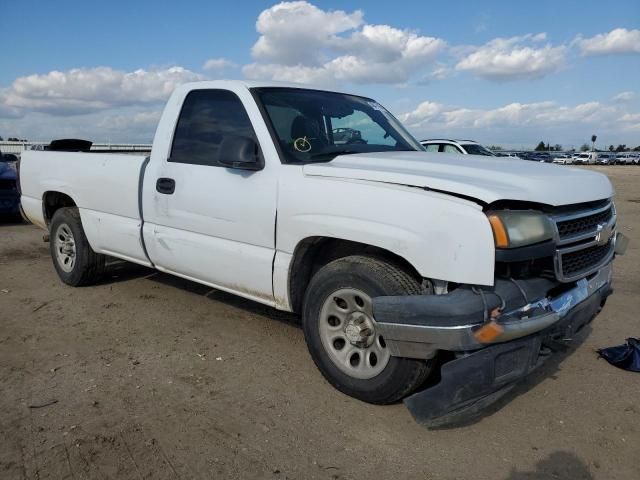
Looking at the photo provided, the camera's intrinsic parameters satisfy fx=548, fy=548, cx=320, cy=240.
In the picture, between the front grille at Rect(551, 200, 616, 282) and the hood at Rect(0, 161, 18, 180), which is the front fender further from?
the hood at Rect(0, 161, 18, 180)

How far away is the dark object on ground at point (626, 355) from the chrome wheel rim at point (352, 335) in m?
1.94

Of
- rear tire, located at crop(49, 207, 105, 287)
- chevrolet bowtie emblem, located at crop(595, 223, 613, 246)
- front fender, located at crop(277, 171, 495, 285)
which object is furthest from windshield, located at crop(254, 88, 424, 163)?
rear tire, located at crop(49, 207, 105, 287)

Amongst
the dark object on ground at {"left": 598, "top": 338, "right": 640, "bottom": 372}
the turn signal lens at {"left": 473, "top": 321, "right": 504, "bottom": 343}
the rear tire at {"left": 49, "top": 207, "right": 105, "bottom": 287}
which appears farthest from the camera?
the rear tire at {"left": 49, "top": 207, "right": 105, "bottom": 287}

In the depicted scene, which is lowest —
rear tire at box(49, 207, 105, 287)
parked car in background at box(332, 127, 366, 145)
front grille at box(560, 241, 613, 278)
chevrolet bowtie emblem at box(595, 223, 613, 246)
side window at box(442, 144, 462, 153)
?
rear tire at box(49, 207, 105, 287)

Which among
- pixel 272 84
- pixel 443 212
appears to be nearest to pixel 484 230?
pixel 443 212

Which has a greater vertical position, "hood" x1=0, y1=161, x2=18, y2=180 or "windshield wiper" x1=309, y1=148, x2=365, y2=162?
Answer: "windshield wiper" x1=309, y1=148, x2=365, y2=162

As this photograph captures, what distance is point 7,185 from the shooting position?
11016 mm

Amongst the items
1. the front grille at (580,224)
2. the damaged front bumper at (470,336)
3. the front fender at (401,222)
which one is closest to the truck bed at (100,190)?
the front fender at (401,222)

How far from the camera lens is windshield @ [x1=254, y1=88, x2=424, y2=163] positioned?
12.7 feet

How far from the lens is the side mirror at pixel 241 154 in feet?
11.9

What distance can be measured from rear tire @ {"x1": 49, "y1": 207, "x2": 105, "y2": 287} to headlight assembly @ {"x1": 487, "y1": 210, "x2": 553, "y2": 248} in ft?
14.1

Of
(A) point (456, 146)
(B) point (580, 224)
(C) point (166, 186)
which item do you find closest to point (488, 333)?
(B) point (580, 224)

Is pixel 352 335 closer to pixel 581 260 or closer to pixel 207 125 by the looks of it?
pixel 581 260

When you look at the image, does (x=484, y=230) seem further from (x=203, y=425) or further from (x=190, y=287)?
(x=190, y=287)
